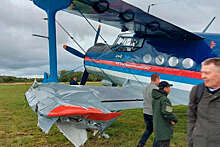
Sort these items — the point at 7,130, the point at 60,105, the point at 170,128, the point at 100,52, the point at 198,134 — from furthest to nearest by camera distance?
the point at 100,52 → the point at 7,130 → the point at 170,128 → the point at 60,105 → the point at 198,134

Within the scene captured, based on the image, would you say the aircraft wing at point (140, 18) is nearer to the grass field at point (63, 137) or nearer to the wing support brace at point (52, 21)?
the wing support brace at point (52, 21)

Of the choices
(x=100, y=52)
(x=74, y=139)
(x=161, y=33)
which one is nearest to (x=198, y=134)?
(x=74, y=139)

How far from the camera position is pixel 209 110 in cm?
174

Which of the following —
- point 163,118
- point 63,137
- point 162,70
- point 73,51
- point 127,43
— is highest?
point 127,43

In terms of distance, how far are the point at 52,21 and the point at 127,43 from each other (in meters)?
2.85

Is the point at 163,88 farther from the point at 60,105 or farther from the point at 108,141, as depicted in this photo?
the point at 108,141

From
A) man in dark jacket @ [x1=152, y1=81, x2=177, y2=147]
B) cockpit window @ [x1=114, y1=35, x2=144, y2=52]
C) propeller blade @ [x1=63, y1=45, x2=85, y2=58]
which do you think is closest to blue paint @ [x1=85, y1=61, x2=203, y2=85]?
propeller blade @ [x1=63, y1=45, x2=85, y2=58]

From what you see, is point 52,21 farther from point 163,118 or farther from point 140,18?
point 163,118

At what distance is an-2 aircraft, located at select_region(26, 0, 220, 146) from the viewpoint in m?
2.78

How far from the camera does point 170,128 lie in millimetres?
2973

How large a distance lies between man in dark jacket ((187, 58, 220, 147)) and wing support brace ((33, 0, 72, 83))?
306 cm

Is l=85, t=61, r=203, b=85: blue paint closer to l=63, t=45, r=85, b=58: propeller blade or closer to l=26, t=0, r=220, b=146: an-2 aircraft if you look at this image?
l=26, t=0, r=220, b=146: an-2 aircraft

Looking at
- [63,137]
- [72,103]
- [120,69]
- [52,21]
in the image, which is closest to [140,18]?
[52,21]

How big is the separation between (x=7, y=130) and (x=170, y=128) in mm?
4517
